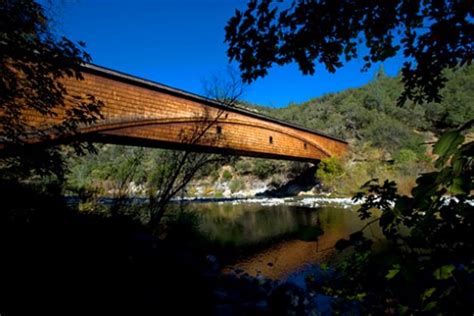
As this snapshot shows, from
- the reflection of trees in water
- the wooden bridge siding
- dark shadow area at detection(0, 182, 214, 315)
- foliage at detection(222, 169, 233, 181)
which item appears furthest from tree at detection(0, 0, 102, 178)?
foliage at detection(222, 169, 233, 181)

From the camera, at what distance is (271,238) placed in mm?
7469

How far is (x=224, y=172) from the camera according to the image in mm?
26219

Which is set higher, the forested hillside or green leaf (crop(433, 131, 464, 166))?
the forested hillside

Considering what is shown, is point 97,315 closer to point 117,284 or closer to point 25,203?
point 117,284

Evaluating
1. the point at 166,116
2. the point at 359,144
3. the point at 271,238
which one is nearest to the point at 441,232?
the point at 271,238

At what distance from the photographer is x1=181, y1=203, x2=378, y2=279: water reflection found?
5.37m

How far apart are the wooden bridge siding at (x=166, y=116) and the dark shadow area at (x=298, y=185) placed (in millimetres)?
6121

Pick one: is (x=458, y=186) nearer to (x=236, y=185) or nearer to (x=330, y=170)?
(x=330, y=170)

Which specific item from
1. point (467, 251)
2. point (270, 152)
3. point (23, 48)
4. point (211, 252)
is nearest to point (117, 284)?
point (23, 48)

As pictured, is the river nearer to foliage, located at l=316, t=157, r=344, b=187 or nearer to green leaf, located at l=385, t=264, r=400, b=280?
green leaf, located at l=385, t=264, r=400, b=280

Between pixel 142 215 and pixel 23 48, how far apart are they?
3732 mm

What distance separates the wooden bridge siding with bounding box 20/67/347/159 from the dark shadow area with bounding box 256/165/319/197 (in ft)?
20.1

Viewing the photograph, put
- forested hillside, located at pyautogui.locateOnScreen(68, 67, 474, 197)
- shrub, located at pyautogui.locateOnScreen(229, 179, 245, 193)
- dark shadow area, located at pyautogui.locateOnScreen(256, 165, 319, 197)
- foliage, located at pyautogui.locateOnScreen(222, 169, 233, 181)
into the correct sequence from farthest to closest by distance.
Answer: foliage, located at pyautogui.locateOnScreen(222, 169, 233, 181), shrub, located at pyautogui.locateOnScreen(229, 179, 245, 193), dark shadow area, located at pyautogui.locateOnScreen(256, 165, 319, 197), forested hillside, located at pyautogui.locateOnScreen(68, 67, 474, 197)

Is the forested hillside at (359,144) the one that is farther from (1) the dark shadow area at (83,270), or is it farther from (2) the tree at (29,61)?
(2) the tree at (29,61)
